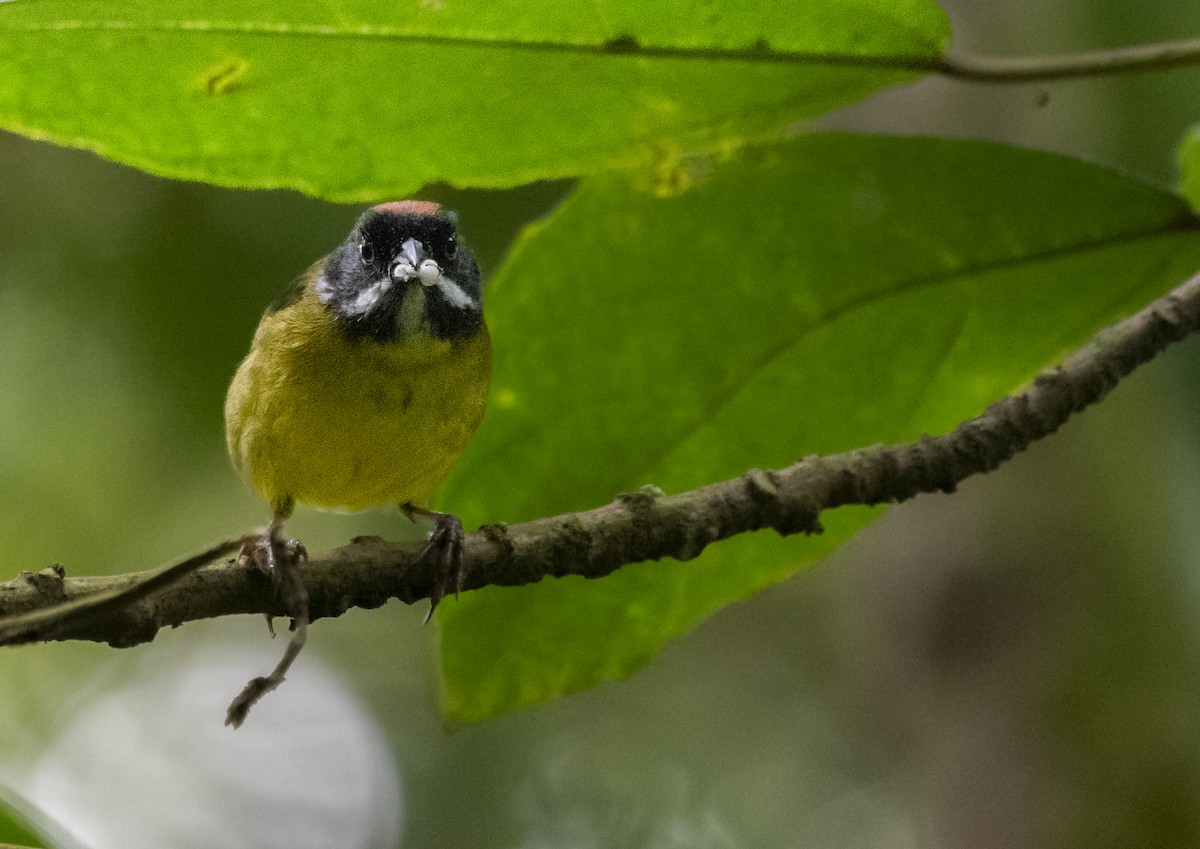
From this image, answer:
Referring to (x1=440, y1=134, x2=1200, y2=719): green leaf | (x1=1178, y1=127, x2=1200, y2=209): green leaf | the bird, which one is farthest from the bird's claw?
(x1=1178, y1=127, x2=1200, y2=209): green leaf

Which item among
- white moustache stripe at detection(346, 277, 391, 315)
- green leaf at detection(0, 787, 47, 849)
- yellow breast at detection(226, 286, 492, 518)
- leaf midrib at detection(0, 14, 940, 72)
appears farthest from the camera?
white moustache stripe at detection(346, 277, 391, 315)

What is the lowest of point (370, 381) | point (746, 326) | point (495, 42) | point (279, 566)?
point (279, 566)

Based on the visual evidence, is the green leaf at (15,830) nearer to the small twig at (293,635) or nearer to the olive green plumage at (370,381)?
the small twig at (293,635)

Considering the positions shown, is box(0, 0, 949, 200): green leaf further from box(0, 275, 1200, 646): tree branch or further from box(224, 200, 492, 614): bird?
box(224, 200, 492, 614): bird

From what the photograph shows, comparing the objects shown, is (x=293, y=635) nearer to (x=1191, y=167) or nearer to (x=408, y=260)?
(x=408, y=260)

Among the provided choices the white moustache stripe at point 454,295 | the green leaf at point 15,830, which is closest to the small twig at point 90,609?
the green leaf at point 15,830

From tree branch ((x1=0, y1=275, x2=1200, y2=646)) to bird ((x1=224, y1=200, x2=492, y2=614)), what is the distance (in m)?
0.84

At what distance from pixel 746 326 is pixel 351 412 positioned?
1.01 meters

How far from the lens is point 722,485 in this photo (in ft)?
6.80

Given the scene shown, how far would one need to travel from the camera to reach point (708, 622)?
705cm

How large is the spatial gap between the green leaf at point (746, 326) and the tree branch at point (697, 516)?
7.0 inches

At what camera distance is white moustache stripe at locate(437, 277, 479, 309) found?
3127 mm

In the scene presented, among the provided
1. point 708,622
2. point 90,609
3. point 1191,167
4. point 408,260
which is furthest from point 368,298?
point 708,622

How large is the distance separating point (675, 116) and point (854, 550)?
2.48 m
